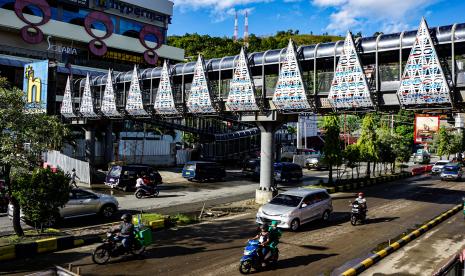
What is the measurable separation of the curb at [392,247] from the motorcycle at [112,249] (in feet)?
19.7

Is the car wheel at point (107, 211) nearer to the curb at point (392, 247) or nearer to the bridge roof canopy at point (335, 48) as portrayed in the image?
the curb at point (392, 247)

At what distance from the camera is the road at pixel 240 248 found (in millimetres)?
11062

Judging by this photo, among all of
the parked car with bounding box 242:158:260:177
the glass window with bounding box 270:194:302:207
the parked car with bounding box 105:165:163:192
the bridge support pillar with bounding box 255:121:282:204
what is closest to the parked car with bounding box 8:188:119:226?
the glass window with bounding box 270:194:302:207

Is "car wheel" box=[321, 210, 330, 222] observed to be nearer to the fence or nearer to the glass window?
the glass window

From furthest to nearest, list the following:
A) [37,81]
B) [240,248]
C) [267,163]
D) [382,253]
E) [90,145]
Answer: [37,81]
[90,145]
[267,163]
[240,248]
[382,253]

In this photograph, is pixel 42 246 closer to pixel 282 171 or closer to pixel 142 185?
pixel 142 185

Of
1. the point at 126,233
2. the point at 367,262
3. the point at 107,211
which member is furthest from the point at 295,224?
the point at 107,211

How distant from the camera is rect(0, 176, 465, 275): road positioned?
1106 centimetres

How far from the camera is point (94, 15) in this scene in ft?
209

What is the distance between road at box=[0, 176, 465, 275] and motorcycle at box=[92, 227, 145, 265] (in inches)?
9.1

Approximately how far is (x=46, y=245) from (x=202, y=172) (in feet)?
70.1

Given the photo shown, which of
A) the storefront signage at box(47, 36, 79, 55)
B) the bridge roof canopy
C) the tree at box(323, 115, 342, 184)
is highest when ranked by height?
the storefront signage at box(47, 36, 79, 55)

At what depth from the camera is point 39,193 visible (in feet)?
42.0

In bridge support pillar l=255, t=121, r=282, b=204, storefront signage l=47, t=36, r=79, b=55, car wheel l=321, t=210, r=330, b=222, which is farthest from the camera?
storefront signage l=47, t=36, r=79, b=55
